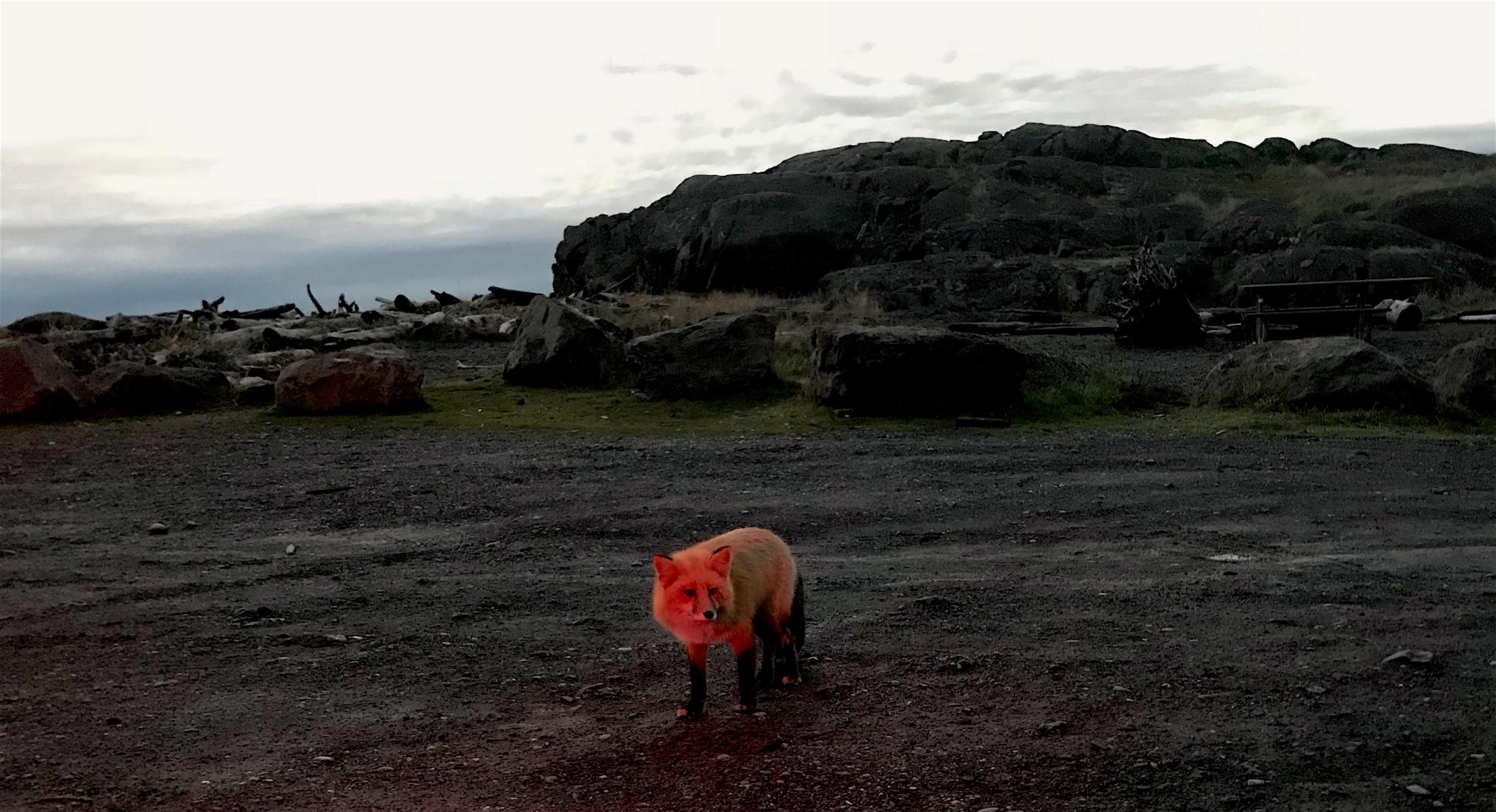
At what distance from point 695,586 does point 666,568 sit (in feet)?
0.52

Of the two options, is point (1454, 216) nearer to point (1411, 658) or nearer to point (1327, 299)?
point (1327, 299)

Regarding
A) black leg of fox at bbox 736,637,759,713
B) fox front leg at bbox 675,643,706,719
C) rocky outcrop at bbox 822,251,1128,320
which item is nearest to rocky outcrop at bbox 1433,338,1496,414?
black leg of fox at bbox 736,637,759,713

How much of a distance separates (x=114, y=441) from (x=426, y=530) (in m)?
7.38

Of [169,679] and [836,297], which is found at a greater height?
[836,297]

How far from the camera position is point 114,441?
1614 centimetres

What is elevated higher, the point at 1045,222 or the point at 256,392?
the point at 1045,222

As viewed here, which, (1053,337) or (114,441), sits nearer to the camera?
(114,441)

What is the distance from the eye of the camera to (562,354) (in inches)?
806

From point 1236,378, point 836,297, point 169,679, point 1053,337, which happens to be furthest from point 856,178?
point 169,679

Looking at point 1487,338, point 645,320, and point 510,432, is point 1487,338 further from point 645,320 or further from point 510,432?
point 645,320

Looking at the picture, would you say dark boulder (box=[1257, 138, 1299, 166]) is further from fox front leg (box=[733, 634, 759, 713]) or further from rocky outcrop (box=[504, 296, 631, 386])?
fox front leg (box=[733, 634, 759, 713])

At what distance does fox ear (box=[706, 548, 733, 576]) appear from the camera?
5.35 meters

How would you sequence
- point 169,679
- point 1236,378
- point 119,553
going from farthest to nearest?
point 1236,378 < point 119,553 < point 169,679

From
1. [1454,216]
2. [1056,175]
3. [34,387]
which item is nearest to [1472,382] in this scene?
[34,387]
